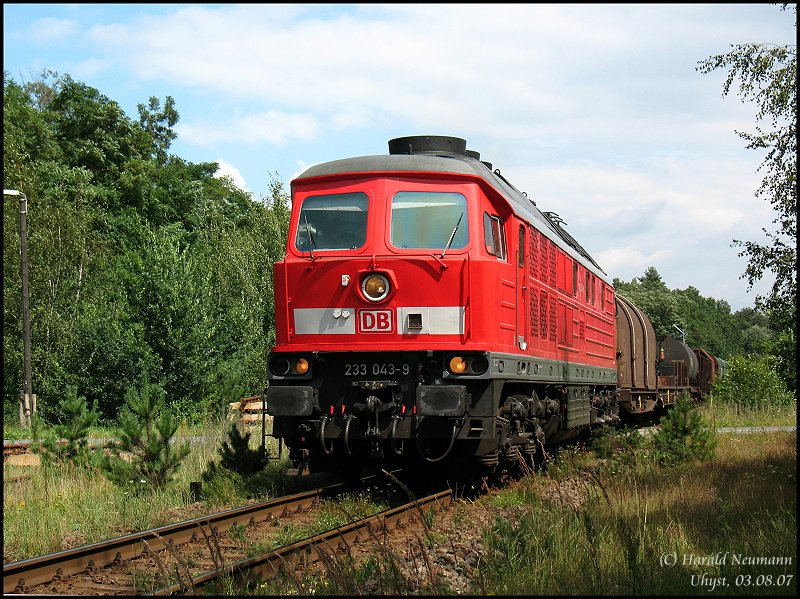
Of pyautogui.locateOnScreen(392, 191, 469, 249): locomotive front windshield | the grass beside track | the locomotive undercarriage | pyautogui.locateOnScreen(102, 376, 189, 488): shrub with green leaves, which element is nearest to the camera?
the grass beside track

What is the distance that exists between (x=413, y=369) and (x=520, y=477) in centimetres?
332

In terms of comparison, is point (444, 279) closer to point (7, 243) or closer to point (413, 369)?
point (413, 369)

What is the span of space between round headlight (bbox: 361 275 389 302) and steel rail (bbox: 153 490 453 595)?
2.26 metres

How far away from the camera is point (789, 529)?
26.9 ft

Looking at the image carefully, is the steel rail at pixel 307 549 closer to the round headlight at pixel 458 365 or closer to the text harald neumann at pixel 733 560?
the round headlight at pixel 458 365

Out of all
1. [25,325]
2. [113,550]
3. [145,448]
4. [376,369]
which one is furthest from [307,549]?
[25,325]

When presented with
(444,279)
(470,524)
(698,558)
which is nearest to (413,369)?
(444,279)

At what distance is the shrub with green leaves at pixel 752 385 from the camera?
3328 cm

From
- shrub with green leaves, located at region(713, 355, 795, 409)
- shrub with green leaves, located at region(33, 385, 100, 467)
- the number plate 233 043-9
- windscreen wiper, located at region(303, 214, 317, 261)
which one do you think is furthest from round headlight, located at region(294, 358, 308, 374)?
shrub with green leaves, located at region(713, 355, 795, 409)

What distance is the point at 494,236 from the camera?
11352 millimetres

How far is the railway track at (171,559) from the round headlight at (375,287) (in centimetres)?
227

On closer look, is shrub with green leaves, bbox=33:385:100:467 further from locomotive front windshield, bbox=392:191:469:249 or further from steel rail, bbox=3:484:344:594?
locomotive front windshield, bbox=392:191:469:249

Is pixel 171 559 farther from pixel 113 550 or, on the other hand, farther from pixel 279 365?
pixel 279 365

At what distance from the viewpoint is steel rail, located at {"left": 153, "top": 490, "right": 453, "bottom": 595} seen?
6.91 metres
